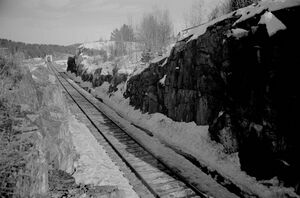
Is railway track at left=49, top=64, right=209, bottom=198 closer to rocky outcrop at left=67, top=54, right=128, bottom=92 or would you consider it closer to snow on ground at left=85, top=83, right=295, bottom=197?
snow on ground at left=85, top=83, right=295, bottom=197

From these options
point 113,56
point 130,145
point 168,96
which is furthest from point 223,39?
point 113,56

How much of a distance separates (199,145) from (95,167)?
5079mm

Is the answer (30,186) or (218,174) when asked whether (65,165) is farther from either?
(218,174)

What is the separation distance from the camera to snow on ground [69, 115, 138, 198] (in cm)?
905

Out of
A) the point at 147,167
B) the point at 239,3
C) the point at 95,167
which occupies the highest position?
the point at 239,3

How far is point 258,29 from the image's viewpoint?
8.98 m

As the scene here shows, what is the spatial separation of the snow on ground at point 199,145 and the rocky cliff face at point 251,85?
0.38 m

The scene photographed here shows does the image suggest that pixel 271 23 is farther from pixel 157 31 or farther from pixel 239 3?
pixel 157 31

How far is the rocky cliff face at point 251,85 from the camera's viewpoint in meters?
7.98

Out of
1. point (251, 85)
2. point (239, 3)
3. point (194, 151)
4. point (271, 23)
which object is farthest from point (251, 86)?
point (239, 3)

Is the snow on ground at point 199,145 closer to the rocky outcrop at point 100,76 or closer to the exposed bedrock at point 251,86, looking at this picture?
the exposed bedrock at point 251,86

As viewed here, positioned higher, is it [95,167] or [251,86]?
[251,86]

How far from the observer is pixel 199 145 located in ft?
39.1

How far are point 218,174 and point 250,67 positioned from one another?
4.37 m
